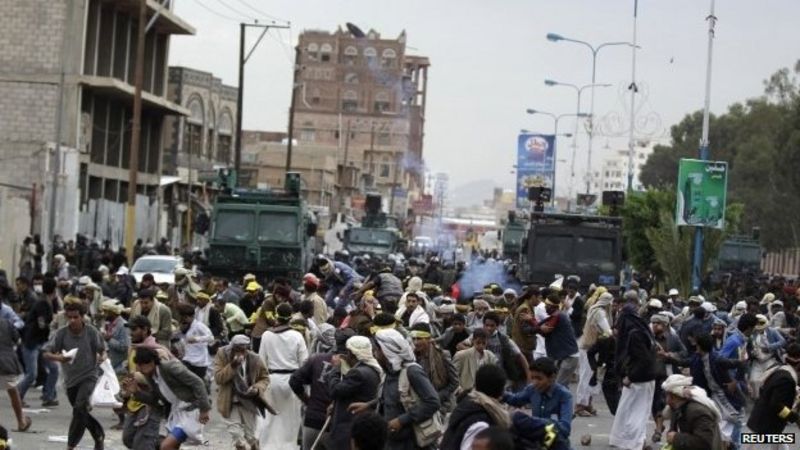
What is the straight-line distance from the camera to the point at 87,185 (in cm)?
5500

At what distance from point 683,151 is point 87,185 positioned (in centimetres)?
7039

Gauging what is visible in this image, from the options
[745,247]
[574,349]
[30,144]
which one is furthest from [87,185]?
[574,349]

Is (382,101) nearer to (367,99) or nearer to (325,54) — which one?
(367,99)

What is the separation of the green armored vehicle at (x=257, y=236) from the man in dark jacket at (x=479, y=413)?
86.2 ft

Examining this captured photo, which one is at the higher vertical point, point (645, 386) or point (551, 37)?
point (551, 37)

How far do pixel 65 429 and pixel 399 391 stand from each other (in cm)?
739

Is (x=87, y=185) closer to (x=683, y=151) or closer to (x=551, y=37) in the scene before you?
(x=551, y=37)

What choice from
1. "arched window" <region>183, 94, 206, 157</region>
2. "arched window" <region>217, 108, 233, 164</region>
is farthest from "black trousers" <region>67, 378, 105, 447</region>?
"arched window" <region>217, 108, 233, 164</region>

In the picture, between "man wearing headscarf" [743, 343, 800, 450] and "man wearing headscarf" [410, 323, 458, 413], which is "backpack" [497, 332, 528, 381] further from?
"man wearing headscarf" [743, 343, 800, 450]

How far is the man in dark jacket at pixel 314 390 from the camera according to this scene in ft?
43.5

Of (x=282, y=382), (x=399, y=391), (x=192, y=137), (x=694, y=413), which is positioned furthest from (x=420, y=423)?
(x=192, y=137)

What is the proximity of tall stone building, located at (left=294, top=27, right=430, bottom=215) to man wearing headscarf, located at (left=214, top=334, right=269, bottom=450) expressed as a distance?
5620 inches

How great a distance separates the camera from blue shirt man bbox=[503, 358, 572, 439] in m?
11.4

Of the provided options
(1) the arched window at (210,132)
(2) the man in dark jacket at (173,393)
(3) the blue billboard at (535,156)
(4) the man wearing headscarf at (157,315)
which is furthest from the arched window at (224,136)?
(2) the man in dark jacket at (173,393)
